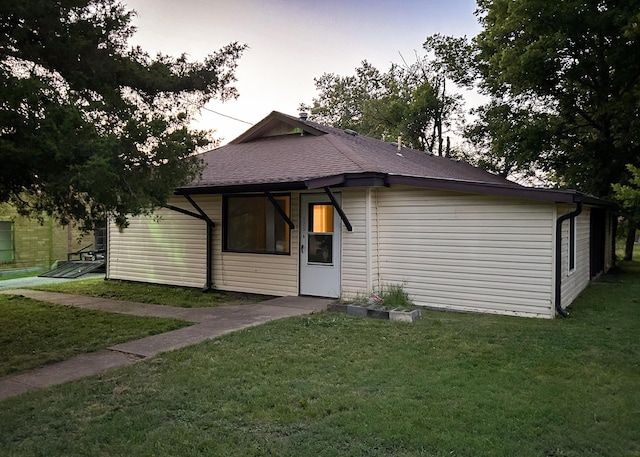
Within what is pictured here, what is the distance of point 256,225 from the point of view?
9.65 m

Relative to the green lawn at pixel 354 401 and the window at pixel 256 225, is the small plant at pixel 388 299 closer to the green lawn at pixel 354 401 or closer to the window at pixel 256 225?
the green lawn at pixel 354 401

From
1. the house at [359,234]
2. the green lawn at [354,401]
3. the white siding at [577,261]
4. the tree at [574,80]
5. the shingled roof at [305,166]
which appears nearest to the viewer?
the green lawn at [354,401]

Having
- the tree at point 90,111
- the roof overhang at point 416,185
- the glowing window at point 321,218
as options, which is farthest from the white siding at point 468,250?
the tree at point 90,111

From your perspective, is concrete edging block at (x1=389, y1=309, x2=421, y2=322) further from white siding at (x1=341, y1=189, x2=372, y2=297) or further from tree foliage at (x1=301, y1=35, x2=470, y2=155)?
tree foliage at (x1=301, y1=35, x2=470, y2=155)

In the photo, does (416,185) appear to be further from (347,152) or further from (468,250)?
(347,152)

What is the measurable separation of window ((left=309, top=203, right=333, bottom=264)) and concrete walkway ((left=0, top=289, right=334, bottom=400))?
845mm

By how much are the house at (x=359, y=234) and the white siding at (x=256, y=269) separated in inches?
0.9

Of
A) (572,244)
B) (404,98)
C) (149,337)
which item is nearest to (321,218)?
(149,337)

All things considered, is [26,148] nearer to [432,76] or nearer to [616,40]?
[616,40]

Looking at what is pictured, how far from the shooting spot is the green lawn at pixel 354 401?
118 inches

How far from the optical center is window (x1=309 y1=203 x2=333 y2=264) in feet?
28.6

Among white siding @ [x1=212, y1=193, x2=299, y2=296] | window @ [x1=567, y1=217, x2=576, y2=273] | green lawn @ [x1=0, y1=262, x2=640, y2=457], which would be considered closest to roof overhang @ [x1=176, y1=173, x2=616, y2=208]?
window @ [x1=567, y1=217, x2=576, y2=273]

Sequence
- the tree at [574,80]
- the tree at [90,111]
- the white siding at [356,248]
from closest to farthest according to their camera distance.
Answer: the tree at [90,111] < the white siding at [356,248] < the tree at [574,80]

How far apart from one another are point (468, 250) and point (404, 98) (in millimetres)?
21552
